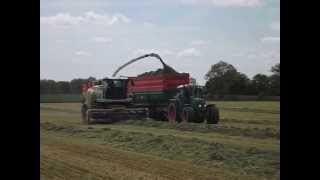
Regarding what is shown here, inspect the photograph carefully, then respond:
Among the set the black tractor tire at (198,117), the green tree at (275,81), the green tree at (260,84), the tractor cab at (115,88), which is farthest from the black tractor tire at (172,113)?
the green tree at (275,81)

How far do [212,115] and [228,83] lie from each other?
0.94 ft

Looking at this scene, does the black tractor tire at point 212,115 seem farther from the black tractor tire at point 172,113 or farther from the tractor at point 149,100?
the black tractor tire at point 172,113

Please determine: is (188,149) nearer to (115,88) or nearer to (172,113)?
(172,113)

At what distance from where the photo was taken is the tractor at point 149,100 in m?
3.72

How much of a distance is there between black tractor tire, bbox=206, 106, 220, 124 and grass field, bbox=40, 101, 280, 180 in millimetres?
46

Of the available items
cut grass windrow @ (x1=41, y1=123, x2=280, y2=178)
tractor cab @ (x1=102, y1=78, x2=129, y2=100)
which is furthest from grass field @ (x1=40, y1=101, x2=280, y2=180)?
tractor cab @ (x1=102, y1=78, x2=129, y2=100)

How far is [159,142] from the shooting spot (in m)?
3.60

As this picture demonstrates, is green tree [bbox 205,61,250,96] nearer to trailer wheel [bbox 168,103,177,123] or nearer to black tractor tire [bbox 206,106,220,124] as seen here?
black tractor tire [bbox 206,106,220,124]

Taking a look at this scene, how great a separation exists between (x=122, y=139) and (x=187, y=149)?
1.75ft

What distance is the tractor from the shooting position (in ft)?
12.2

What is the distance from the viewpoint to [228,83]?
3.74 metres
